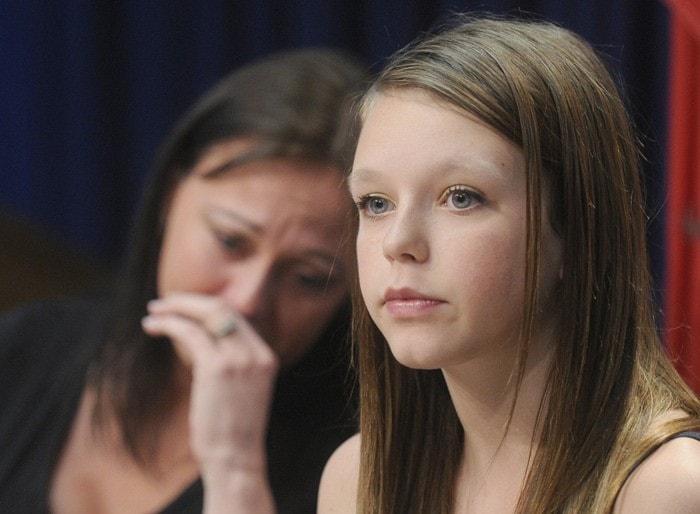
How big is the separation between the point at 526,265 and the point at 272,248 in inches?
26.1

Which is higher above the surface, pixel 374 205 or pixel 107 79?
pixel 374 205

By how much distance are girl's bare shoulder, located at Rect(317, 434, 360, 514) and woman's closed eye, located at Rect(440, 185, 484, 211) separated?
29cm

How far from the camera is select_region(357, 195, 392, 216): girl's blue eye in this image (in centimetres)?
89

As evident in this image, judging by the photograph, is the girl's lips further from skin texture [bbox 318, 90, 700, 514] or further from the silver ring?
the silver ring

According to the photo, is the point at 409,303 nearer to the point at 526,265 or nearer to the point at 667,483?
the point at 526,265

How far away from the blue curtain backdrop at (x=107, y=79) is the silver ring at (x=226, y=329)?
0.61 metres

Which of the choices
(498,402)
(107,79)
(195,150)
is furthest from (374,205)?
(107,79)

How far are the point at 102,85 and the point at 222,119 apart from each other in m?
0.64

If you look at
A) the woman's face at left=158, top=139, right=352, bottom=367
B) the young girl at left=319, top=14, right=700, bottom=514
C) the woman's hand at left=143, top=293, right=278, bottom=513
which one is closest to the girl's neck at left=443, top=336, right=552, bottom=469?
the young girl at left=319, top=14, right=700, bottom=514

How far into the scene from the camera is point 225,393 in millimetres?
1374

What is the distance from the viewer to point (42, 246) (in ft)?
7.22

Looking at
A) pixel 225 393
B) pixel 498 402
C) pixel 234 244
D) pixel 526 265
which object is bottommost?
pixel 225 393

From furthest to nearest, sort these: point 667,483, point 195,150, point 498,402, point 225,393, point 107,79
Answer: point 107,79
point 195,150
point 225,393
point 498,402
point 667,483

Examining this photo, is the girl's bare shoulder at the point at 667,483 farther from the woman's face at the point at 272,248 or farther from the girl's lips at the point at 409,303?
the woman's face at the point at 272,248
